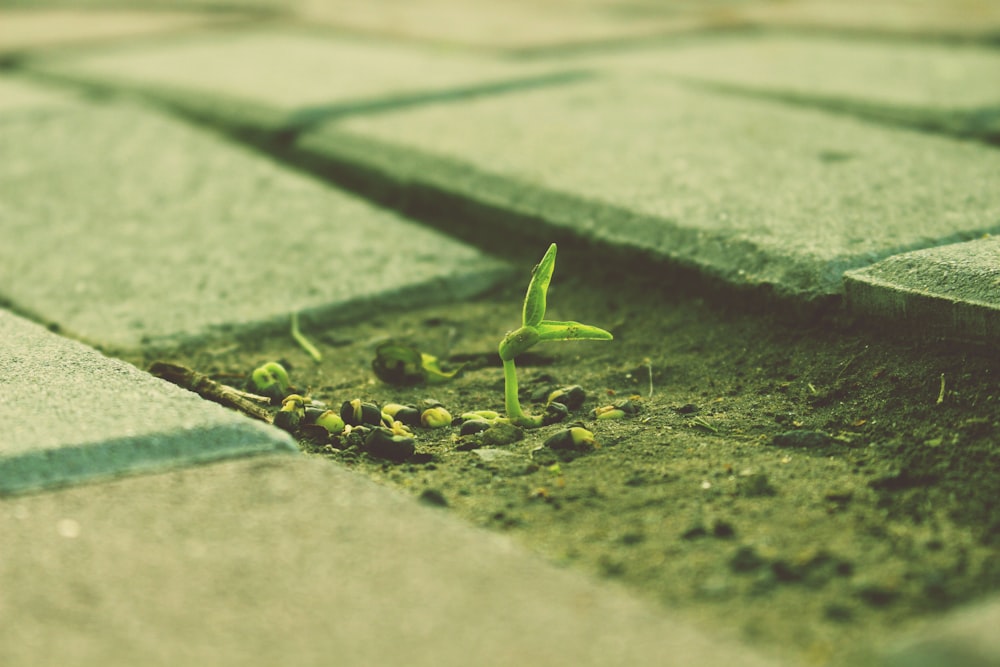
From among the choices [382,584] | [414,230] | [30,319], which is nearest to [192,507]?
[382,584]

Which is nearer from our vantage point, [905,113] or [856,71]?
[905,113]

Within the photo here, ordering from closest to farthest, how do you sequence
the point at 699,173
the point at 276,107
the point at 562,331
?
the point at 562,331 < the point at 699,173 < the point at 276,107

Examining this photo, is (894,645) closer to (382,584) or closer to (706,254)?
(382,584)

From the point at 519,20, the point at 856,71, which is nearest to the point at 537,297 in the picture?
the point at 856,71

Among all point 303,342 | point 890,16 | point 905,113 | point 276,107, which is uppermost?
point 890,16

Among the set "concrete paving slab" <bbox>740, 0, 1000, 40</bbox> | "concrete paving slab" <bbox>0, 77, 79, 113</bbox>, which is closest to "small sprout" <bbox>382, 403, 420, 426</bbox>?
"concrete paving slab" <bbox>0, 77, 79, 113</bbox>

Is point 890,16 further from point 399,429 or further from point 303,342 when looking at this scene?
point 399,429

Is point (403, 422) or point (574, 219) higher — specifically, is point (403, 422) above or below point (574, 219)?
below
